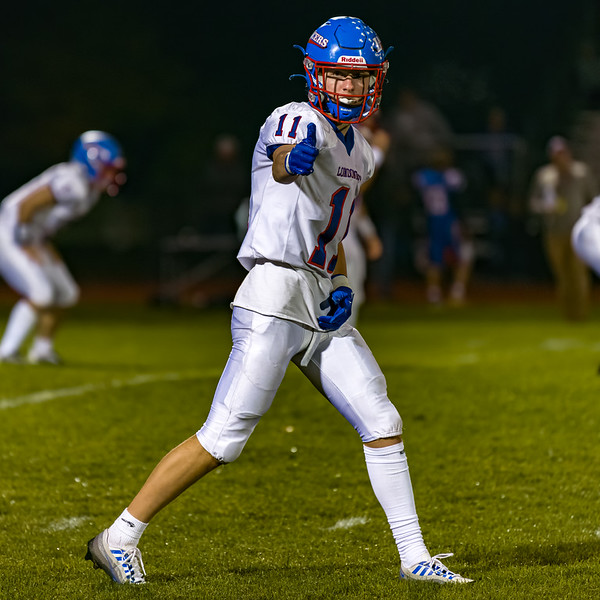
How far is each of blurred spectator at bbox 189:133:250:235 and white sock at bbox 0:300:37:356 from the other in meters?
7.04

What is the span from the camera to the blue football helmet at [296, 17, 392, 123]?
3.94m

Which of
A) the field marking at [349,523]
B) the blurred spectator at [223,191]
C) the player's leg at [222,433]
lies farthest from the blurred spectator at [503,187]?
the player's leg at [222,433]

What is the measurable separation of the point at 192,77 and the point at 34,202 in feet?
51.6

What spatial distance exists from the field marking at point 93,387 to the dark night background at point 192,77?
Result: 29.1 ft

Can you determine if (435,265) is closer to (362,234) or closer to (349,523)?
(362,234)

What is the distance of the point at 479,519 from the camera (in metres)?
4.93

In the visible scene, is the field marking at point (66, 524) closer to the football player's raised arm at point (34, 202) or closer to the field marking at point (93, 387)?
the field marking at point (93, 387)

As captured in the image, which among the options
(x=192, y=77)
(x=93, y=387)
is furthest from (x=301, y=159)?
(x=192, y=77)

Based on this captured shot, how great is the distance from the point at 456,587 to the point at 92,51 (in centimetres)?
2316

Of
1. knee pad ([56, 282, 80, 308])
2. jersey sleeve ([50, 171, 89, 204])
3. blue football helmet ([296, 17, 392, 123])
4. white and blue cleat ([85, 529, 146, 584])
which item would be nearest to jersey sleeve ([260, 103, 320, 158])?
blue football helmet ([296, 17, 392, 123])

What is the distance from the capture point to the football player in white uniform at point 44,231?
31.3 feet

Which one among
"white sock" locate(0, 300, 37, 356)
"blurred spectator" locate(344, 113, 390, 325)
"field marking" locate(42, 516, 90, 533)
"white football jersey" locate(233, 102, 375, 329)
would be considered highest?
"white football jersey" locate(233, 102, 375, 329)

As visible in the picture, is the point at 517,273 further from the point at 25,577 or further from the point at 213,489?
the point at 25,577

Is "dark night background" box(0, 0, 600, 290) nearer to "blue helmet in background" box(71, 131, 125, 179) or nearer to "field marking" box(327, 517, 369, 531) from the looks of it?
"blue helmet in background" box(71, 131, 125, 179)
